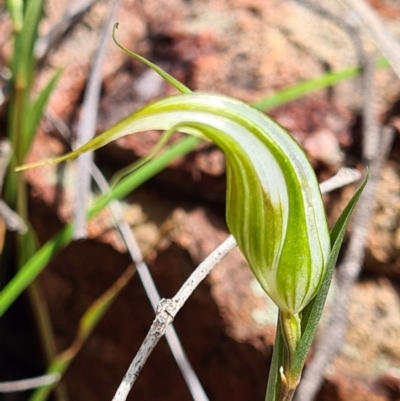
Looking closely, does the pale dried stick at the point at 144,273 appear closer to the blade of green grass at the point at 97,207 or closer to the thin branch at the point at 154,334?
the blade of green grass at the point at 97,207

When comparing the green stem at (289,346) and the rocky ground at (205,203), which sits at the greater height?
the green stem at (289,346)

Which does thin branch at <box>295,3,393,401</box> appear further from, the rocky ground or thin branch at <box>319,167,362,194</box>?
thin branch at <box>319,167,362,194</box>

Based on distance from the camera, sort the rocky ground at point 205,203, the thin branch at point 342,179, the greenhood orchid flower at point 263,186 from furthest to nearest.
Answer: the rocky ground at point 205,203, the thin branch at point 342,179, the greenhood orchid flower at point 263,186

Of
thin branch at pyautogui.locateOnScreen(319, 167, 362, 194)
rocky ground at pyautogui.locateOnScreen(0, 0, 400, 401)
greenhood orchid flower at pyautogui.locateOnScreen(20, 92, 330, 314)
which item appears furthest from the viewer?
rocky ground at pyautogui.locateOnScreen(0, 0, 400, 401)

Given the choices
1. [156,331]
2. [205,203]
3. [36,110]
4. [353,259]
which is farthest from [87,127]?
[156,331]

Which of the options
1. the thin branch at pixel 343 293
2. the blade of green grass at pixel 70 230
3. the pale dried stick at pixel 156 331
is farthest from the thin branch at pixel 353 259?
the pale dried stick at pixel 156 331

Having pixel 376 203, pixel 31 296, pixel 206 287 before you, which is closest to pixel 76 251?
pixel 31 296

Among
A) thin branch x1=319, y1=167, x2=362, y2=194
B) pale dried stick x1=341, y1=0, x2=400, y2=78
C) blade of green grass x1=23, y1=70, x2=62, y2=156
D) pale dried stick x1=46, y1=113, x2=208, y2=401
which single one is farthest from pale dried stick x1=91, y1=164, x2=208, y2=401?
pale dried stick x1=341, y1=0, x2=400, y2=78
